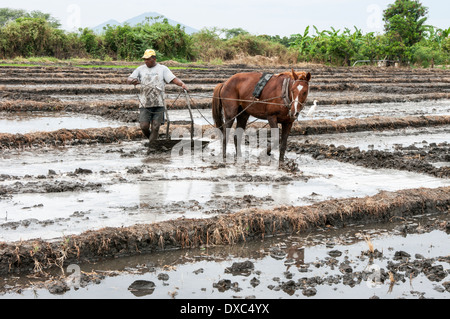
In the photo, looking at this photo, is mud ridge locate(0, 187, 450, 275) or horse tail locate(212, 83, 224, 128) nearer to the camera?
mud ridge locate(0, 187, 450, 275)

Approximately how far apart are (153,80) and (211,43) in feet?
128

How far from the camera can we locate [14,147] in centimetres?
996

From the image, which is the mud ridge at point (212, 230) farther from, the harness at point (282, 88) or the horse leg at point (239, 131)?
the horse leg at point (239, 131)

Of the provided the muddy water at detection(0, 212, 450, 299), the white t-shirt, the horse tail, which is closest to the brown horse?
the horse tail

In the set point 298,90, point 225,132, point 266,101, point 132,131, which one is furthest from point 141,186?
point 132,131

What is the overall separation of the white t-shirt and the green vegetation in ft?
102

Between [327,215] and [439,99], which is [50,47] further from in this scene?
[327,215]

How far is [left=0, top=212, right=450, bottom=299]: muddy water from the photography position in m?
4.33

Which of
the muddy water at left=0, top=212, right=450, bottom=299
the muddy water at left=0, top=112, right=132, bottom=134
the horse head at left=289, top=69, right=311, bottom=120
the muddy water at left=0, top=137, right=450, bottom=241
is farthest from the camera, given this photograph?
the muddy water at left=0, top=112, right=132, bottom=134

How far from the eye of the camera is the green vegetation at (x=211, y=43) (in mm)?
37906

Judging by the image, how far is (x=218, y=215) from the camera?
5980 millimetres

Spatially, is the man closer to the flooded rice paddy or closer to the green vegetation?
the flooded rice paddy

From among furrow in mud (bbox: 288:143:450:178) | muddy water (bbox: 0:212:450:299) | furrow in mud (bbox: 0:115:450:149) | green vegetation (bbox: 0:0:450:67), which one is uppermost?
green vegetation (bbox: 0:0:450:67)

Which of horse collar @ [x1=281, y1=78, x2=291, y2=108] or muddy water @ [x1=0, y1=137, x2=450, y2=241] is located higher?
horse collar @ [x1=281, y1=78, x2=291, y2=108]
